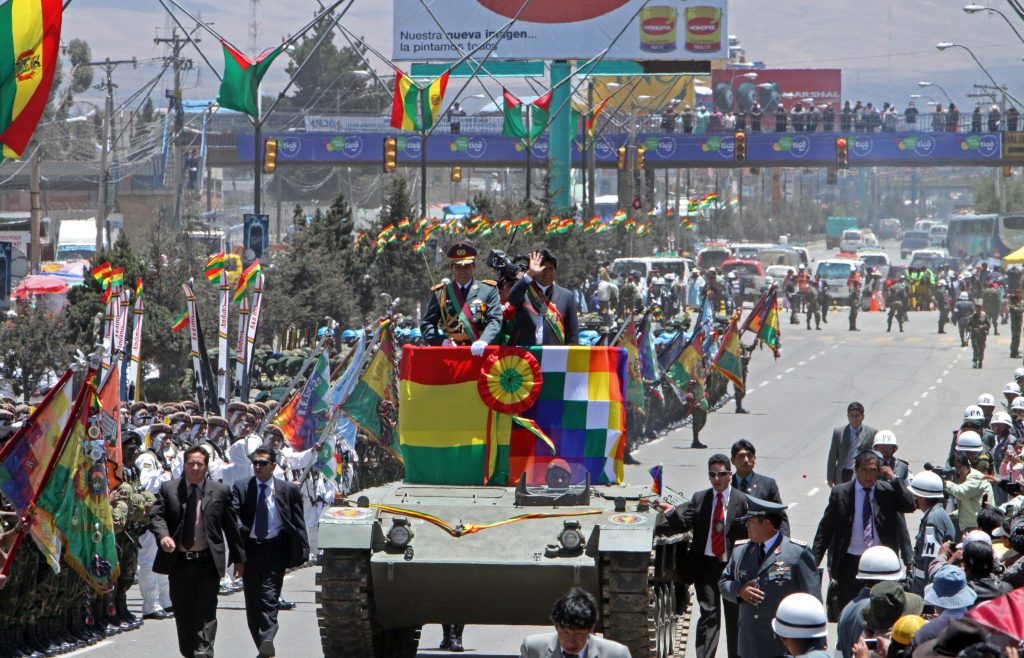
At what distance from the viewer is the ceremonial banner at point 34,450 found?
1185cm

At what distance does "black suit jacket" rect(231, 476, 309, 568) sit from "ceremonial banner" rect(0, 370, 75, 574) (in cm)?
123

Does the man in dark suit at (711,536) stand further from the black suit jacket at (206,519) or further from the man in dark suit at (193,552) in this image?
the man in dark suit at (193,552)

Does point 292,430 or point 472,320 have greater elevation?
point 472,320

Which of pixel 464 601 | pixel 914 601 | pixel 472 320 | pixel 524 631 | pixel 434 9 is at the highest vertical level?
pixel 434 9

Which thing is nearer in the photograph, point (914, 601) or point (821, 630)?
point (821, 630)

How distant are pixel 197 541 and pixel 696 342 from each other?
17.9 meters

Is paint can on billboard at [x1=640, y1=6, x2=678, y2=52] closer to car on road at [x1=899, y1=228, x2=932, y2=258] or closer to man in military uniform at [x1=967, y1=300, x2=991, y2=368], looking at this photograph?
man in military uniform at [x1=967, y1=300, x2=991, y2=368]

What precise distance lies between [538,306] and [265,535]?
251 cm

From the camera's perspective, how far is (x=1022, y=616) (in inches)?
273

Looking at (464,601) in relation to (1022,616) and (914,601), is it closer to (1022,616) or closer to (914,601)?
(914,601)

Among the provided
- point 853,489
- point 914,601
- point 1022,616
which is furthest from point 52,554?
point 1022,616

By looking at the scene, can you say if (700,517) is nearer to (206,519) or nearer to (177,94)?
(206,519)

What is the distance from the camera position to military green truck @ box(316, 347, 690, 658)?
36.5ft

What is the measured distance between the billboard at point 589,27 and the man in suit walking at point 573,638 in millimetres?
52640
